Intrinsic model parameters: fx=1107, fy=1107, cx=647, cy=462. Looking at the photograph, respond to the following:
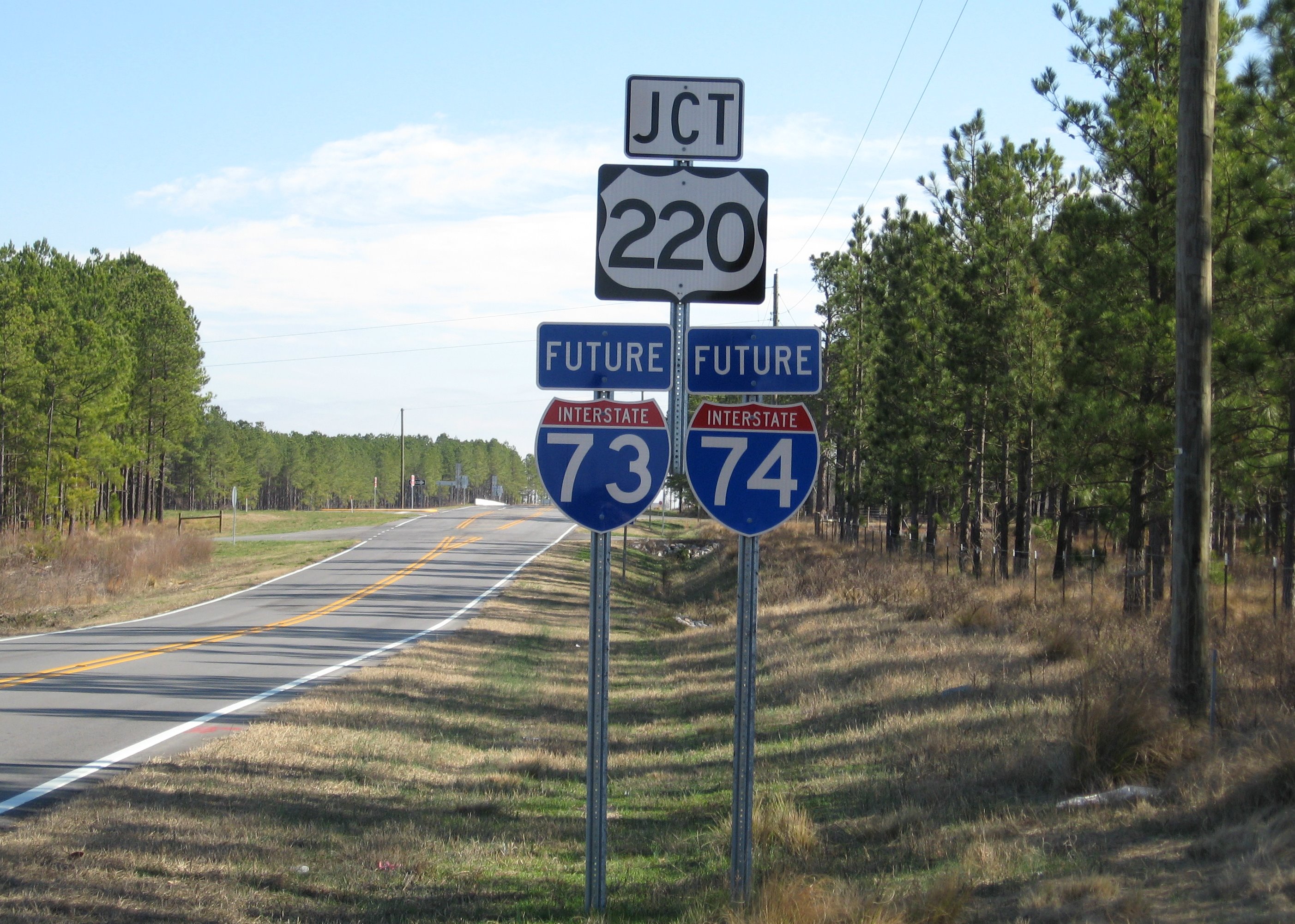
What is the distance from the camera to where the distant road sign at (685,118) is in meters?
5.49

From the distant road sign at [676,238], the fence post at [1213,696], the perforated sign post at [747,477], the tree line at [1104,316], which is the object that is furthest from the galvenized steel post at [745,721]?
the tree line at [1104,316]

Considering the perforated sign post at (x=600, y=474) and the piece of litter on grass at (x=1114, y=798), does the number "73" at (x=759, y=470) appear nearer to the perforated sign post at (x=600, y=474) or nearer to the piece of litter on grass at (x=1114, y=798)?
the perforated sign post at (x=600, y=474)

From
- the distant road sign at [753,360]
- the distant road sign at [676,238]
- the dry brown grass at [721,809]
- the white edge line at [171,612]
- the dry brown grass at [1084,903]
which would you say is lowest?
the white edge line at [171,612]

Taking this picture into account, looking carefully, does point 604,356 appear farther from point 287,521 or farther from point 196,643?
point 287,521

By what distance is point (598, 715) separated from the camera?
203 inches

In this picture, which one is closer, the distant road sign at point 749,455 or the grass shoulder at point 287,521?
the distant road sign at point 749,455

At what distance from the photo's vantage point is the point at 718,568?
133 ft

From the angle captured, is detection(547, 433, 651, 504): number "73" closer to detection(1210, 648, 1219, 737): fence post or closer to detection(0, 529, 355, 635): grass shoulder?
detection(1210, 648, 1219, 737): fence post

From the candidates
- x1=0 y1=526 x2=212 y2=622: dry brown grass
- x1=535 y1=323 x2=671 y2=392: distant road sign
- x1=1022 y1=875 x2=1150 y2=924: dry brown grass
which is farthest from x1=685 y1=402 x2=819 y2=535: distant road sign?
x1=0 y1=526 x2=212 y2=622: dry brown grass

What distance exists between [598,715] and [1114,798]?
3.84 meters

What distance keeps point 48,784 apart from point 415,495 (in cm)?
18700

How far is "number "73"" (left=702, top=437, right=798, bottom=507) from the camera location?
500 centimetres

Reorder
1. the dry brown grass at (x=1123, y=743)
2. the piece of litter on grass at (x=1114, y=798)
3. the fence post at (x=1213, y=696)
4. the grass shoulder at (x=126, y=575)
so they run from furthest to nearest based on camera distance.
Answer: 1. the grass shoulder at (x=126, y=575)
2. the fence post at (x=1213, y=696)
3. the dry brown grass at (x=1123, y=743)
4. the piece of litter on grass at (x=1114, y=798)

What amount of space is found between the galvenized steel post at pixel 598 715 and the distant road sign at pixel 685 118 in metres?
1.96
